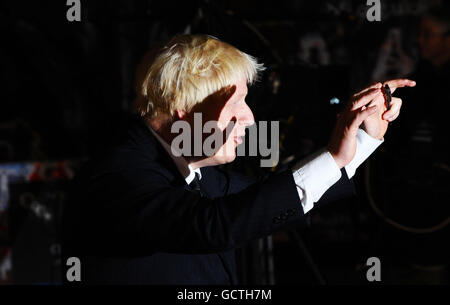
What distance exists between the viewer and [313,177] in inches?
49.8

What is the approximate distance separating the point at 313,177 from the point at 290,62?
114 inches

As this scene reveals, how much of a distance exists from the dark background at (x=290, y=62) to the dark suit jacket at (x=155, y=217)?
2.73 meters

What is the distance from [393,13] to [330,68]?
1077 millimetres

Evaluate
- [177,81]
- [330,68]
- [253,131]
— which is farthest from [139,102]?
[330,68]

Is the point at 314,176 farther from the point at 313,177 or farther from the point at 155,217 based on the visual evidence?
the point at 155,217

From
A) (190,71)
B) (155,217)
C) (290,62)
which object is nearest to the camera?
(155,217)

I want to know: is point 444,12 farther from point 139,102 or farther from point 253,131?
point 139,102

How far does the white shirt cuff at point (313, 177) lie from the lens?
1.26 m

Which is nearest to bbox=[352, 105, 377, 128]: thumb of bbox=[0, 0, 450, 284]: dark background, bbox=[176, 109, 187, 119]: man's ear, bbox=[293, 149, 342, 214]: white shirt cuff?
bbox=[293, 149, 342, 214]: white shirt cuff

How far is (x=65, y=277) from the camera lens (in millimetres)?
1659

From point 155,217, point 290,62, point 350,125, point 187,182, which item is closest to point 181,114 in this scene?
point 187,182

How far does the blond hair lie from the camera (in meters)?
1.42

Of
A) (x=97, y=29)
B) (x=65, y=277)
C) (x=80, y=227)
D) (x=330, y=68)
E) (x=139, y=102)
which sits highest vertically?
(x=97, y=29)

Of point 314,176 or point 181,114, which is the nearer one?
point 314,176
